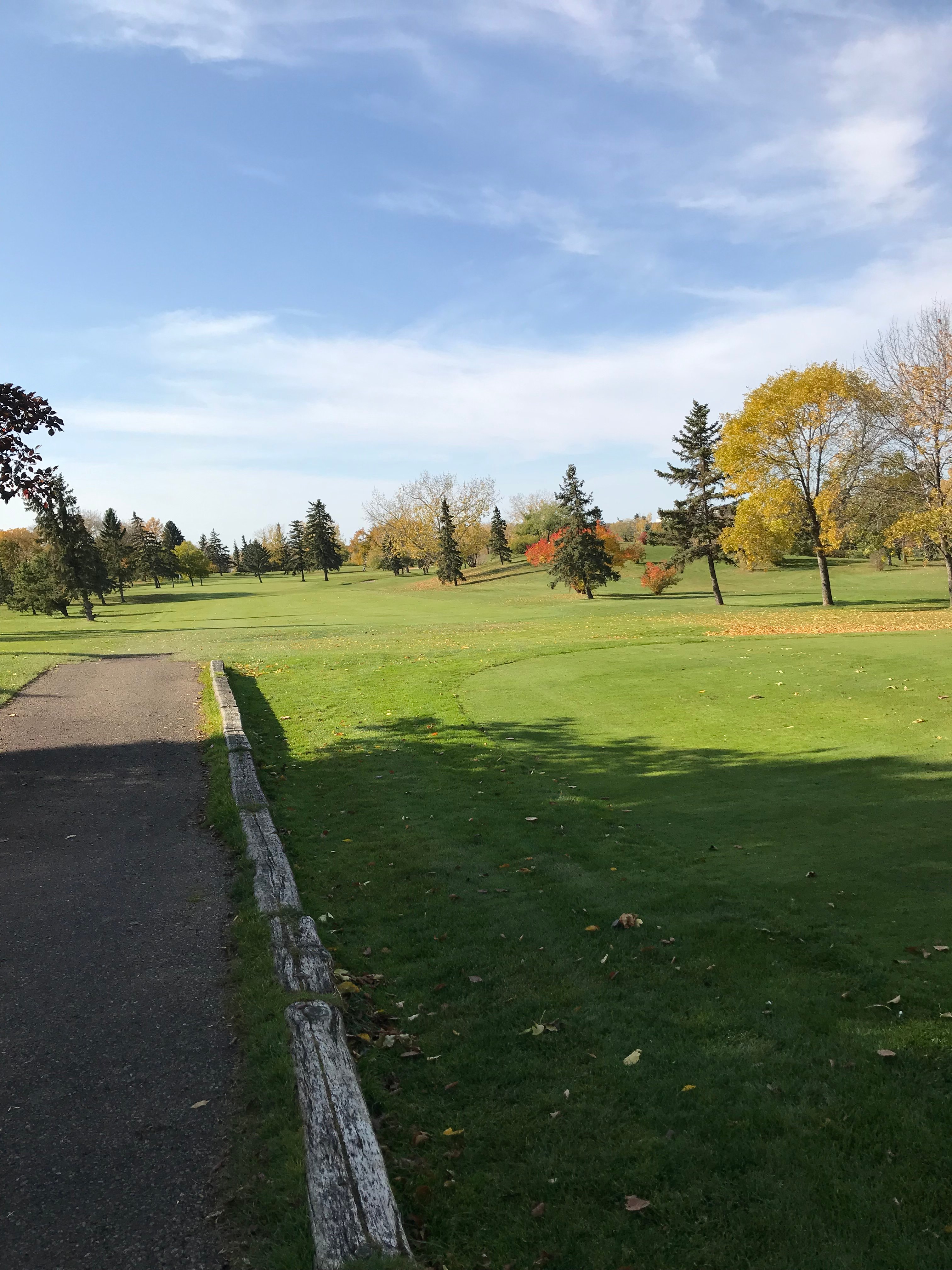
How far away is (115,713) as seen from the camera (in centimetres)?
1605

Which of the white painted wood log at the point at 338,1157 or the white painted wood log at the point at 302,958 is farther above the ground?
the white painted wood log at the point at 302,958

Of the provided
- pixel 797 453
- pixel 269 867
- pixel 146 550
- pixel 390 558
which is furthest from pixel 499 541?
pixel 269 867

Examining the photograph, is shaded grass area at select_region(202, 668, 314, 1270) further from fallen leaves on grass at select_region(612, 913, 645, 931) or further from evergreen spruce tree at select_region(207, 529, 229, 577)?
evergreen spruce tree at select_region(207, 529, 229, 577)

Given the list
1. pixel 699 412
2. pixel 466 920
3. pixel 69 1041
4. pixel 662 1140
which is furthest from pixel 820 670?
pixel 699 412

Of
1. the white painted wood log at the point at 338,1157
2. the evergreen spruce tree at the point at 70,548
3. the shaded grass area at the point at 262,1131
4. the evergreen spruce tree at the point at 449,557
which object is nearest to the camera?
the white painted wood log at the point at 338,1157

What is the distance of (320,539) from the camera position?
354 ft

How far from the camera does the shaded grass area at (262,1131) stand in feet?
10.9

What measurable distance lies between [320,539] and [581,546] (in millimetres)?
60234

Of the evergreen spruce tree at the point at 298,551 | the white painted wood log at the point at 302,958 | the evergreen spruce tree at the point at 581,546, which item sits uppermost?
the evergreen spruce tree at the point at 298,551

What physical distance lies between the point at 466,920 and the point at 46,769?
8.42 metres

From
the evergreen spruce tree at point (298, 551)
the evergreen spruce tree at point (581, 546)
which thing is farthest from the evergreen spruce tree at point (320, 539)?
the evergreen spruce tree at point (581, 546)

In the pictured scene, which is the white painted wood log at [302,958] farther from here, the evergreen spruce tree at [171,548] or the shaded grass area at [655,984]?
the evergreen spruce tree at [171,548]

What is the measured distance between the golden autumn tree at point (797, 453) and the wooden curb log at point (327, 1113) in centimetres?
3609

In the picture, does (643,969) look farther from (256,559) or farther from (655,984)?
(256,559)
